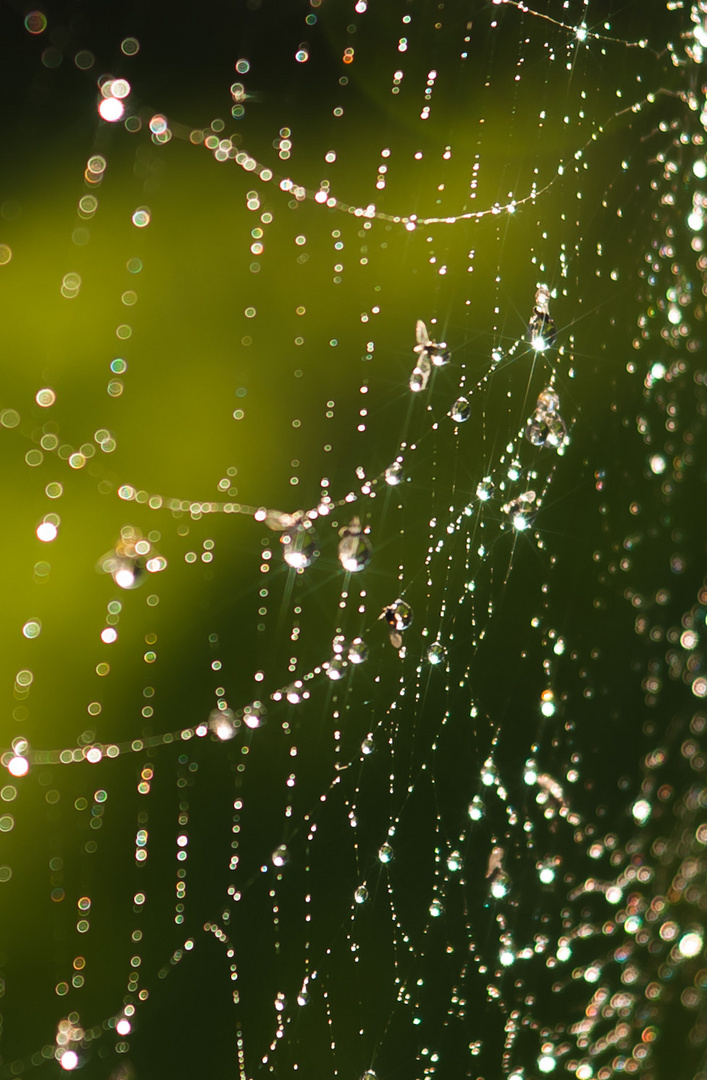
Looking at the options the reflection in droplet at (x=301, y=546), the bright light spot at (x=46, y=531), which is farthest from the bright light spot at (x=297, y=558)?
the bright light spot at (x=46, y=531)

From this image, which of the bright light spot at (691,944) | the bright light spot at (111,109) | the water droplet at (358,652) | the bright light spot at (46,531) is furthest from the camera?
the bright light spot at (691,944)

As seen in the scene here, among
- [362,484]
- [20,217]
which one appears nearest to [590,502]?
[362,484]

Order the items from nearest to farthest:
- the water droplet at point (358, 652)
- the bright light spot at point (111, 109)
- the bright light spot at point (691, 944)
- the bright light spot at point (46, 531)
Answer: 1. the bright light spot at point (111, 109)
2. the bright light spot at point (46, 531)
3. the water droplet at point (358, 652)
4. the bright light spot at point (691, 944)

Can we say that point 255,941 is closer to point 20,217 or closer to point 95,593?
point 95,593

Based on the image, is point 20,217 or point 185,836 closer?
point 20,217

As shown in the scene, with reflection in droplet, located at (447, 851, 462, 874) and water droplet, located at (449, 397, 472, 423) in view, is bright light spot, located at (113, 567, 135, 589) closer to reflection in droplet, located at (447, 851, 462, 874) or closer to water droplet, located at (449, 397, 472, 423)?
water droplet, located at (449, 397, 472, 423)

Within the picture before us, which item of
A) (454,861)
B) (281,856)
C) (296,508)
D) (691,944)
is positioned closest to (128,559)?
(296,508)

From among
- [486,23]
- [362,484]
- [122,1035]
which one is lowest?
[122,1035]

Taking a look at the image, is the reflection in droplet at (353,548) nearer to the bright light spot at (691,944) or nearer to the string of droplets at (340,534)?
the string of droplets at (340,534)
